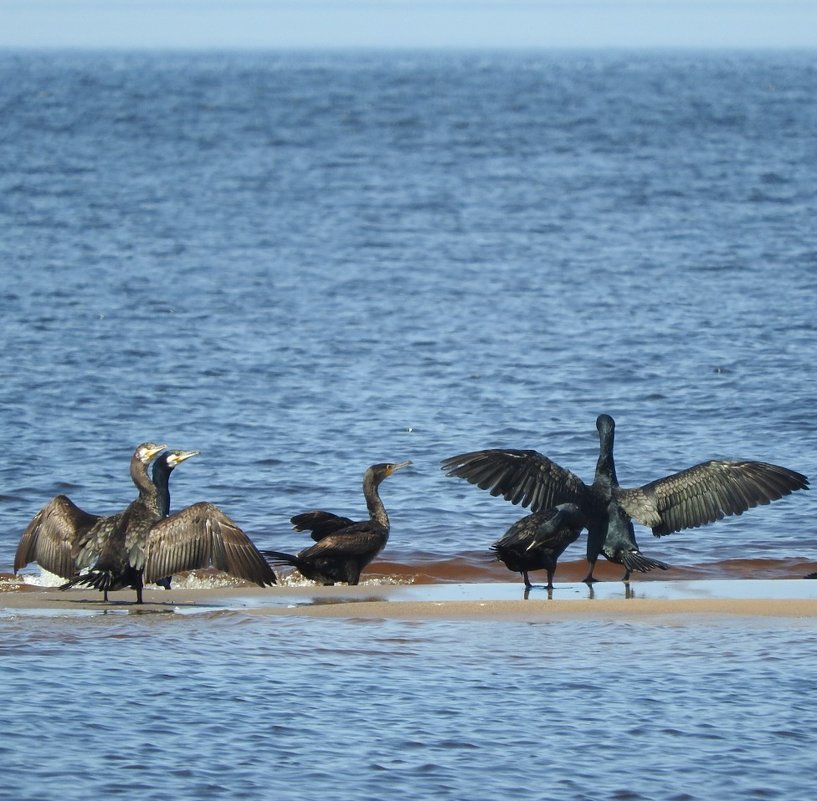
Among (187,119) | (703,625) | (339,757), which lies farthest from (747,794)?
(187,119)

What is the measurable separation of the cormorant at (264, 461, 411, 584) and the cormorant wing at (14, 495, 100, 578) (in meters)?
1.42

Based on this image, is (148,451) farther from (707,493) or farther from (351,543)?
(707,493)

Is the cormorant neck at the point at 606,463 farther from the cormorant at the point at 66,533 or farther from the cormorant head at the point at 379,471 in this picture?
the cormorant at the point at 66,533

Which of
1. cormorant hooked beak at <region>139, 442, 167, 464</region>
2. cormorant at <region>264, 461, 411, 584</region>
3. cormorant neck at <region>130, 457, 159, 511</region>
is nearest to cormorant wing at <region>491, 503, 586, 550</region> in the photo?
cormorant at <region>264, 461, 411, 584</region>

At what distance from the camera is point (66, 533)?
440 inches

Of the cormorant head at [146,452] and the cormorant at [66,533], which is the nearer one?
the cormorant at [66,533]

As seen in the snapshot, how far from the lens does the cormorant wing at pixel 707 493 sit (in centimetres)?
1207

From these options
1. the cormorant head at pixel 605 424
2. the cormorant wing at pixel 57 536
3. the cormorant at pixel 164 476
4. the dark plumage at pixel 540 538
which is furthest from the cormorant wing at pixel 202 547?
the cormorant head at pixel 605 424

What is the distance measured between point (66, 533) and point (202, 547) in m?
1.10

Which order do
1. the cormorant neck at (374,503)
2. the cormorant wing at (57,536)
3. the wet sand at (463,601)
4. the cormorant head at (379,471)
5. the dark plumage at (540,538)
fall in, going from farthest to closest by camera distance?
the cormorant head at (379,471)
the cormorant neck at (374,503)
the dark plumage at (540,538)
the cormorant wing at (57,536)
the wet sand at (463,601)

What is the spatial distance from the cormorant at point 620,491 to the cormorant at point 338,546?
2.29 ft

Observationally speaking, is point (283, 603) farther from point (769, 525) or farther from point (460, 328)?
point (460, 328)

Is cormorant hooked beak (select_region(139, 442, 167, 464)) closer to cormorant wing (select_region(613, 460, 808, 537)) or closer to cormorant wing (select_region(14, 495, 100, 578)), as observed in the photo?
cormorant wing (select_region(14, 495, 100, 578))

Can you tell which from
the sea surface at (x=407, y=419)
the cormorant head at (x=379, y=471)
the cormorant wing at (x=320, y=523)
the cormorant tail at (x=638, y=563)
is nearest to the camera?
the sea surface at (x=407, y=419)
